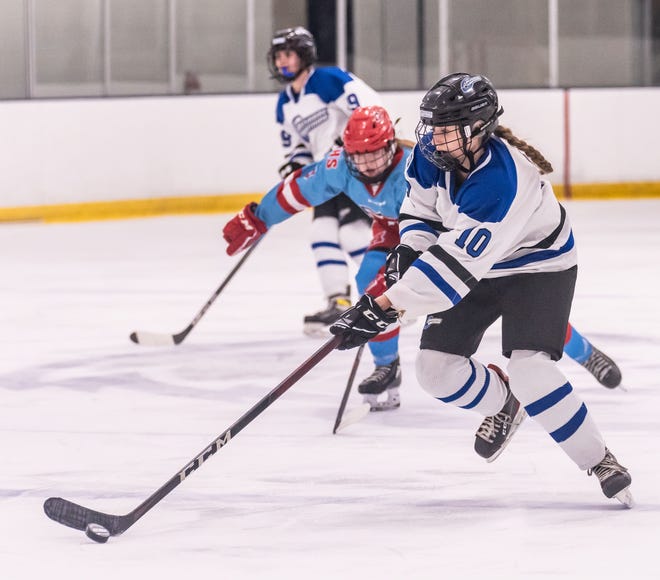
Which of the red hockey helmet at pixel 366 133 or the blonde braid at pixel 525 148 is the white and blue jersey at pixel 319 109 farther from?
the blonde braid at pixel 525 148

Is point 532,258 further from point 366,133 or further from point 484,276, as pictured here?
point 366,133

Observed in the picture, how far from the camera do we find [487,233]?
2430mm

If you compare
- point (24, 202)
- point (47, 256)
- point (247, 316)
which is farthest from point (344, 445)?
point (24, 202)

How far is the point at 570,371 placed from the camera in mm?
3955

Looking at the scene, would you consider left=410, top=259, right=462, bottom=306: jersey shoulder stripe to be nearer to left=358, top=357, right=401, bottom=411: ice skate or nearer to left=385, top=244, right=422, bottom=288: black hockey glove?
left=385, top=244, right=422, bottom=288: black hockey glove

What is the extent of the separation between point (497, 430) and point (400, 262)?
404mm

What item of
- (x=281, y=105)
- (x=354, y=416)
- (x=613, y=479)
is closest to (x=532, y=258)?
(x=613, y=479)

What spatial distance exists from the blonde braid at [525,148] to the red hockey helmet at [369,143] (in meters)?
0.75

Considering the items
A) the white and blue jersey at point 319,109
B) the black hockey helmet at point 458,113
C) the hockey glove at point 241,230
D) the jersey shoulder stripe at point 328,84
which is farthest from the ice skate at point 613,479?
the jersey shoulder stripe at point 328,84

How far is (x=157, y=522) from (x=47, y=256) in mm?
4180

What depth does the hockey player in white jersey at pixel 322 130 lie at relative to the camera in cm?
466

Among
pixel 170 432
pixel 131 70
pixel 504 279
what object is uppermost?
pixel 131 70

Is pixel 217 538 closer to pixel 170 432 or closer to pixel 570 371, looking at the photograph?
pixel 170 432

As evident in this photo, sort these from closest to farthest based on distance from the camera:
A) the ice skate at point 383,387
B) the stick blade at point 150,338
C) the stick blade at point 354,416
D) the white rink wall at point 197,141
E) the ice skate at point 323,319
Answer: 1. the stick blade at point 354,416
2. the ice skate at point 383,387
3. the stick blade at point 150,338
4. the ice skate at point 323,319
5. the white rink wall at point 197,141
